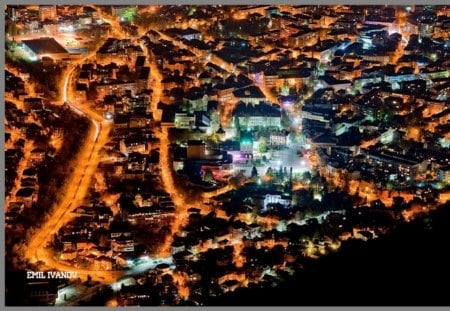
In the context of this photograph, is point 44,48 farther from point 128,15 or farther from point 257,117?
point 257,117

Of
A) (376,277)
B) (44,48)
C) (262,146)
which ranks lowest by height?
(376,277)

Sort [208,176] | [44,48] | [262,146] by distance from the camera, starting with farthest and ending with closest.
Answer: [44,48], [262,146], [208,176]

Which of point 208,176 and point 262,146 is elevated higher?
point 262,146

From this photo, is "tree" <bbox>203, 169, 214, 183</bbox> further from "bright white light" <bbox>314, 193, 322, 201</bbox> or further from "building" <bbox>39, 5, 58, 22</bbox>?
"building" <bbox>39, 5, 58, 22</bbox>

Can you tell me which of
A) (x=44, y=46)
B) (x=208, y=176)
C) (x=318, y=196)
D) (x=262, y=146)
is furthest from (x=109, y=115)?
(x=318, y=196)

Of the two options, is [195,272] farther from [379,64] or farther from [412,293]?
[379,64]

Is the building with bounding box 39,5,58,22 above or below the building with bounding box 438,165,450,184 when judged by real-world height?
above

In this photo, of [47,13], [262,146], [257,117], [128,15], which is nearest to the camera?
[262,146]

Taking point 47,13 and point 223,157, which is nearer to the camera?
point 223,157

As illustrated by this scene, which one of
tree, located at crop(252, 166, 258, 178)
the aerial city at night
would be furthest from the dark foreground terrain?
tree, located at crop(252, 166, 258, 178)
